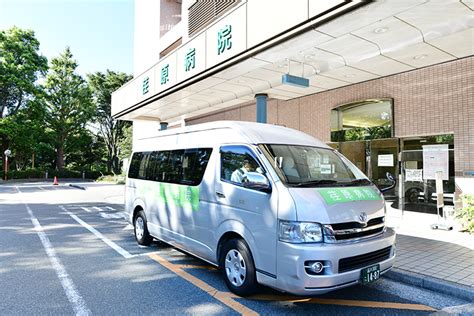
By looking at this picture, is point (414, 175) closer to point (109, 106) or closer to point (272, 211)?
point (272, 211)

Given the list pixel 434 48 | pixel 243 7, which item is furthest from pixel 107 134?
pixel 434 48

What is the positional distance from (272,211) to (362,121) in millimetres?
7664

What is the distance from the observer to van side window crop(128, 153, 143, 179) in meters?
7.06

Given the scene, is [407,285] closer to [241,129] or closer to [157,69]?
[241,129]

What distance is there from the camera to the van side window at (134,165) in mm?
7055

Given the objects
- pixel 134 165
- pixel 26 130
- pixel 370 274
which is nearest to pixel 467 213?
pixel 370 274

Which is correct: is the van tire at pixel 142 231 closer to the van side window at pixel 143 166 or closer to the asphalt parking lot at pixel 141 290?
the asphalt parking lot at pixel 141 290

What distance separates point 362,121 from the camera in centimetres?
1016

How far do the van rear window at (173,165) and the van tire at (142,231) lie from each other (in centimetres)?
83

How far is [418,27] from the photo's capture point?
5.94m

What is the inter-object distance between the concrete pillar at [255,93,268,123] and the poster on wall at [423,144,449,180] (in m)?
4.81

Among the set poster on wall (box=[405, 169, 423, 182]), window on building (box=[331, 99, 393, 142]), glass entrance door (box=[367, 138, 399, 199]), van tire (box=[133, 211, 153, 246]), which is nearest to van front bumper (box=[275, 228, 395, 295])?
van tire (box=[133, 211, 153, 246])

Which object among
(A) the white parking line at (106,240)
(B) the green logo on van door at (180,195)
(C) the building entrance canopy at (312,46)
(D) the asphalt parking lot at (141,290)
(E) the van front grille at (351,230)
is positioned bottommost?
(D) the asphalt parking lot at (141,290)

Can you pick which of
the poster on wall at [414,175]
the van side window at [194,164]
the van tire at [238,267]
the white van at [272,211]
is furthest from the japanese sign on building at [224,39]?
the poster on wall at [414,175]
